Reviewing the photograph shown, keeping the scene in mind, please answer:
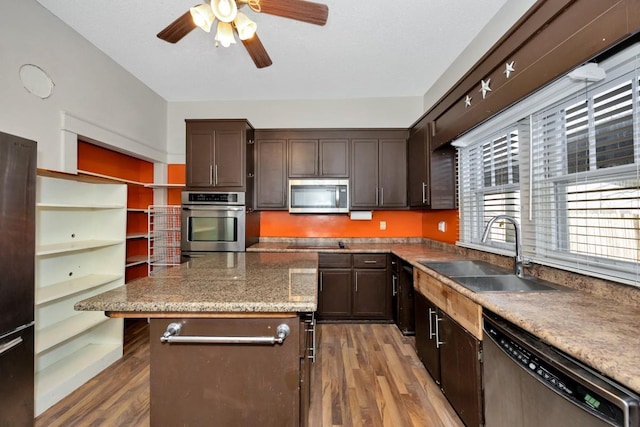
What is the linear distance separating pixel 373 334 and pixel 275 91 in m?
3.14

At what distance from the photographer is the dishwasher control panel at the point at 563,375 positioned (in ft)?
2.39

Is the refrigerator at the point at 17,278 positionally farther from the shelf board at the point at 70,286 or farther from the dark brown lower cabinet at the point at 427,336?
the dark brown lower cabinet at the point at 427,336

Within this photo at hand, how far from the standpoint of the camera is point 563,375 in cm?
86

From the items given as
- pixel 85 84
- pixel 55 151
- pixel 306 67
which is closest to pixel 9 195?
pixel 55 151

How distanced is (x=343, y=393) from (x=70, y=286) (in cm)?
239

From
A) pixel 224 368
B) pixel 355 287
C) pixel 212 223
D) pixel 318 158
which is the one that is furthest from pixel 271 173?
pixel 224 368

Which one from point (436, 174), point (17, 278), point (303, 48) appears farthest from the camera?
point (436, 174)

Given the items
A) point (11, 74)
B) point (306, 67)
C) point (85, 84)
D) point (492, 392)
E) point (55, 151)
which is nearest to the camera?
point (492, 392)

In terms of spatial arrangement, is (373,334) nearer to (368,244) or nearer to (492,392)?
(368,244)

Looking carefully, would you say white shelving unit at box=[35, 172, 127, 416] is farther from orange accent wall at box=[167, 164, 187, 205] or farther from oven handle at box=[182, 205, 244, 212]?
orange accent wall at box=[167, 164, 187, 205]

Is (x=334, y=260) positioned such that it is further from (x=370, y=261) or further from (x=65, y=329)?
(x=65, y=329)

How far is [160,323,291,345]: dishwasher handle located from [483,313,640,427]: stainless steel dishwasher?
934mm

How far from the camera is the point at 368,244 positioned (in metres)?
3.62

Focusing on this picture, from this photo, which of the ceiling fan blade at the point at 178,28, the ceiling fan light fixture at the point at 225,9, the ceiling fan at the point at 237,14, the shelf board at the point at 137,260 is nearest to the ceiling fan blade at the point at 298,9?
the ceiling fan at the point at 237,14
